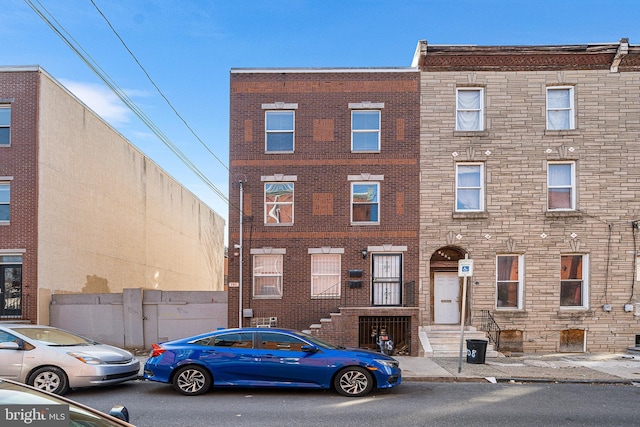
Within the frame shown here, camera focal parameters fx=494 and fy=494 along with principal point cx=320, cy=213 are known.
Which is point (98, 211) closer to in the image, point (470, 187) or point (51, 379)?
point (51, 379)

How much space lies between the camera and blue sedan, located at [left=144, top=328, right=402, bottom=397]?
9500mm

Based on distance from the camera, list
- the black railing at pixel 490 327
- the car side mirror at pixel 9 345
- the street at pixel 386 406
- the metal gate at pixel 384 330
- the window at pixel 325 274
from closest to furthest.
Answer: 1. the street at pixel 386 406
2. the car side mirror at pixel 9 345
3. the metal gate at pixel 384 330
4. the black railing at pixel 490 327
5. the window at pixel 325 274

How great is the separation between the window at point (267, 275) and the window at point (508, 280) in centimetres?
749

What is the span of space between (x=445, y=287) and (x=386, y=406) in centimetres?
914

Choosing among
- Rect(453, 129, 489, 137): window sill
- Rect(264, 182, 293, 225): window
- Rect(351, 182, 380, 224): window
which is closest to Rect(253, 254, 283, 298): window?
Rect(264, 182, 293, 225): window

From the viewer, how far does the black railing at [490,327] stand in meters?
16.0

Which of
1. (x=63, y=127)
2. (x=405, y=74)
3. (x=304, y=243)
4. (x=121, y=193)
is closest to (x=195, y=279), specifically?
(x=121, y=193)

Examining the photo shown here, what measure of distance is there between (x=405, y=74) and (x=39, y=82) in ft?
41.8

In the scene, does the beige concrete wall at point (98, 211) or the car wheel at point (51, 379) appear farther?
the beige concrete wall at point (98, 211)

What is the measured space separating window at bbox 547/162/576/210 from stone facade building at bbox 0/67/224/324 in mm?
16536

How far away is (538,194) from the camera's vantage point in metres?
16.8

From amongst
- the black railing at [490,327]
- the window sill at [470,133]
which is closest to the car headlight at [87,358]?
the black railing at [490,327]

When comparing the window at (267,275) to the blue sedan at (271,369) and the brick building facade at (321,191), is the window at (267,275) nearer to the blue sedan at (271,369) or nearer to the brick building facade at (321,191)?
the brick building facade at (321,191)

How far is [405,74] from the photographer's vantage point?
1709cm
